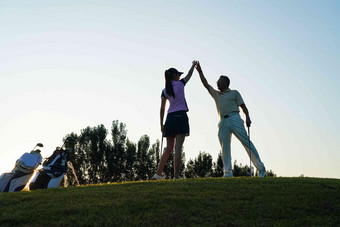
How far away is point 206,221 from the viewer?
5352mm

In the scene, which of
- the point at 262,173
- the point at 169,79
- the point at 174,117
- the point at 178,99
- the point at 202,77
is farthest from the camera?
the point at 202,77

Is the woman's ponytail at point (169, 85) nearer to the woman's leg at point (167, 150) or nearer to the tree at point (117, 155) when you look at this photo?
the woman's leg at point (167, 150)

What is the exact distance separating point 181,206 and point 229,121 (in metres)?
4.03

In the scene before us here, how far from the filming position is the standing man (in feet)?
30.9

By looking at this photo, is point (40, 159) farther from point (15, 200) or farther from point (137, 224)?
point (137, 224)

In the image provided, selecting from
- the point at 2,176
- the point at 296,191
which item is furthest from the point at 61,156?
the point at 296,191

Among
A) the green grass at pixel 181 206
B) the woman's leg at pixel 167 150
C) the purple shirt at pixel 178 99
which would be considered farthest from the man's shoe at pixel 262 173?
the purple shirt at pixel 178 99

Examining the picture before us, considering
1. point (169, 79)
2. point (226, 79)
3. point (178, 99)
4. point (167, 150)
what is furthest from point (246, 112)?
point (167, 150)

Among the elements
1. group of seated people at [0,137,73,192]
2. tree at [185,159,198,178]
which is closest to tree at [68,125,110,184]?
tree at [185,159,198,178]

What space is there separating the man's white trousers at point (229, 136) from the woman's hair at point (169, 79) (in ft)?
6.07

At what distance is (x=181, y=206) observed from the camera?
607 cm

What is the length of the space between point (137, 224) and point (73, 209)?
1.42 metres

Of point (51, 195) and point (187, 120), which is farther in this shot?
point (187, 120)

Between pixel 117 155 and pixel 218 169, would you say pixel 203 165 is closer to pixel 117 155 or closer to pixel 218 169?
pixel 218 169
